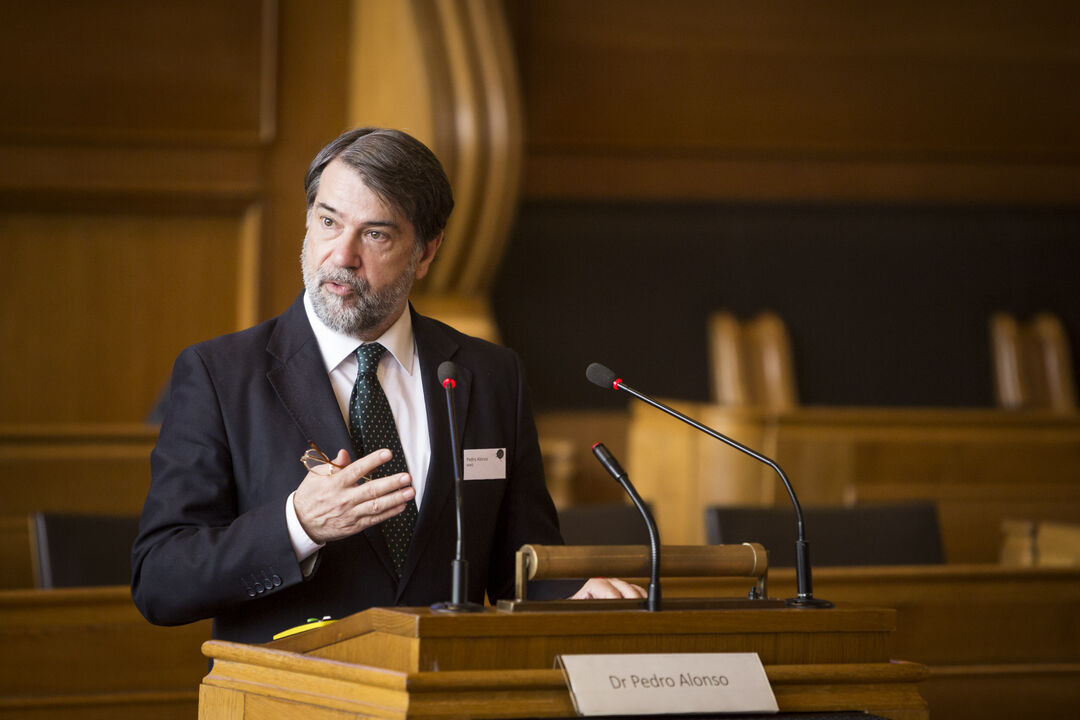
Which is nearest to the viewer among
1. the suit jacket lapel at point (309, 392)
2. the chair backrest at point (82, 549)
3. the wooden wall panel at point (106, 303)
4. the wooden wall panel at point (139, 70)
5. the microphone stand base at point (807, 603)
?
the microphone stand base at point (807, 603)

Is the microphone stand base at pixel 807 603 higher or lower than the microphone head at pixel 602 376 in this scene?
lower

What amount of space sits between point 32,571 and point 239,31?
9.64 ft

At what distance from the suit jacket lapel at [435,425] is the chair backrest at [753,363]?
15.8 ft

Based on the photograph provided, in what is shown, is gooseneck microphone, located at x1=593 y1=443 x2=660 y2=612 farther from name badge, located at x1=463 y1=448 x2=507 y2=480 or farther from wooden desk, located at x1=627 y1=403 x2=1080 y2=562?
wooden desk, located at x1=627 y1=403 x2=1080 y2=562

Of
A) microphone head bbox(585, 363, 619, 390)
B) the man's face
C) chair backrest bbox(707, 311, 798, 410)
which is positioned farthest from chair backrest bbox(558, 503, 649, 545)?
chair backrest bbox(707, 311, 798, 410)

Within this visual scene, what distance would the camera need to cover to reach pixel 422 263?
2.21 meters

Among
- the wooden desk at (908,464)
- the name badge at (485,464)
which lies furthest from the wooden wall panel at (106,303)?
the name badge at (485,464)

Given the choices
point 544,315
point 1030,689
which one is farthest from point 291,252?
point 1030,689

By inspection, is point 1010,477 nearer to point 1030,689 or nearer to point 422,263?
point 1030,689

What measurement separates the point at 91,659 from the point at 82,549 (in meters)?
0.35

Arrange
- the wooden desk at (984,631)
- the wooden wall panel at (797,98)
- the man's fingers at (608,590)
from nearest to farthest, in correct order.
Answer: the man's fingers at (608,590) < the wooden desk at (984,631) < the wooden wall panel at (797,98)

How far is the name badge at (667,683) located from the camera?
147 centimetres

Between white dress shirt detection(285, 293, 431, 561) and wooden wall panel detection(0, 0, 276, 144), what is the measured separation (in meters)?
4.27

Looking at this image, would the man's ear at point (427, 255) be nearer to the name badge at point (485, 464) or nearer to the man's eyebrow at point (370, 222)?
the man's eyebrow at point (370, 222)
